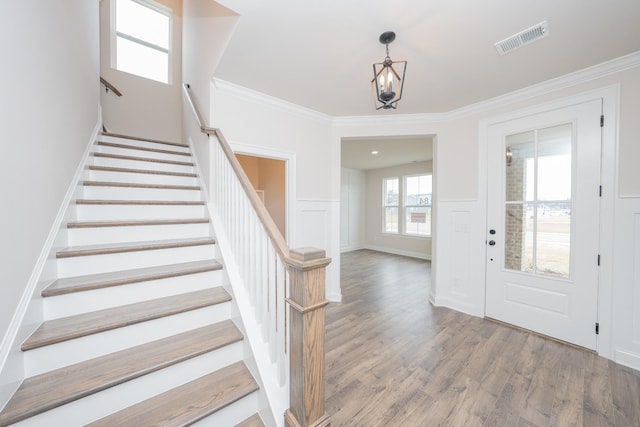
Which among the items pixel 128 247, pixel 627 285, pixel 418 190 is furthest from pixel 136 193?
pixel 418 190

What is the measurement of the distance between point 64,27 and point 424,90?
3.10 meters

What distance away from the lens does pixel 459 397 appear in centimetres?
176

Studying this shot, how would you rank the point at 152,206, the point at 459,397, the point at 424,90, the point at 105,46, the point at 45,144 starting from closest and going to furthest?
the point at 45,144 < the point at 459,397 < the point at 152,206 < the point at 424,90 < the point at 105,46

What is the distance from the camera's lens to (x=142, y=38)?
4262mm

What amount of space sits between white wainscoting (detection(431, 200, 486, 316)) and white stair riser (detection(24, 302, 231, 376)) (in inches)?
111

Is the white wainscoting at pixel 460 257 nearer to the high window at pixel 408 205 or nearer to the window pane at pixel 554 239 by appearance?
the window pane at pixel 554 239

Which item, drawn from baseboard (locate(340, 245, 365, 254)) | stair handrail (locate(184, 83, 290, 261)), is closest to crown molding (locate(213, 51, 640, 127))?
stair handrail (locate(184, 83, 290, 261))

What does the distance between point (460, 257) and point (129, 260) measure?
3491 millimetres

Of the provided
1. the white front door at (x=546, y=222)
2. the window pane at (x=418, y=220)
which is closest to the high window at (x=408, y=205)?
the window pane at (x=418, y=220)

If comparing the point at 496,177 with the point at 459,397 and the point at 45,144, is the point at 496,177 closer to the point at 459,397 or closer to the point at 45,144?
the point at 459,397

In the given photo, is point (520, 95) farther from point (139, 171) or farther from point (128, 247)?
point (139, 171)

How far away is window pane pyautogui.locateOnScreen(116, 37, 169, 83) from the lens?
408 centimetres

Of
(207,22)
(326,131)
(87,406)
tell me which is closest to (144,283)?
(87,406)

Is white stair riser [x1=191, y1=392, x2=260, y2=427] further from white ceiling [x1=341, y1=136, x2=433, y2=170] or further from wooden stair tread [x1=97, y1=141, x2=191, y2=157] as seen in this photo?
white ceiling [x1=341, y1=136, x2=433, y2=170]
